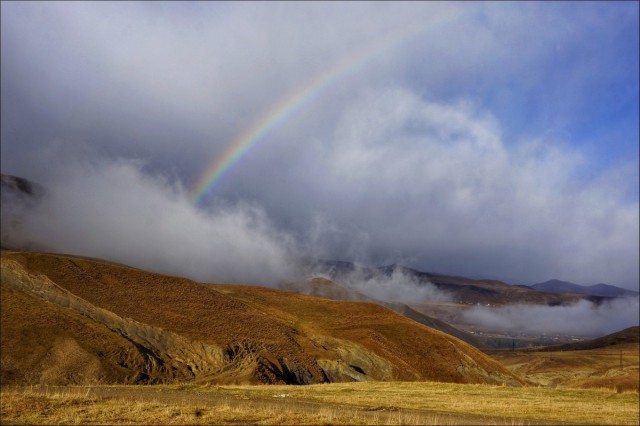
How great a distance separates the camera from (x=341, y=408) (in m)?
28.0

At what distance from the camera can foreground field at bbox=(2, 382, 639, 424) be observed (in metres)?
20.9

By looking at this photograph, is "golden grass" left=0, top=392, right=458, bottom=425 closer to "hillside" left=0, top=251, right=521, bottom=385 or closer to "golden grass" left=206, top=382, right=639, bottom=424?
"golden grass" left=206, top=382, right=639, bottom=424

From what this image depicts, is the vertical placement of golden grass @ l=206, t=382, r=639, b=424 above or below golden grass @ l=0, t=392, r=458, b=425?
below

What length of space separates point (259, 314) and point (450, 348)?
100 ft

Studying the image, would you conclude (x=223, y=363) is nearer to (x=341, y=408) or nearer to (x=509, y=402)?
(x=341, y=408)

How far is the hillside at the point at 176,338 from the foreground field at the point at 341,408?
1565 cm

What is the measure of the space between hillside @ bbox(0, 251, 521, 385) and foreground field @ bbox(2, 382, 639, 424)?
51.4 ft

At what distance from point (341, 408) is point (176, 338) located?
131 ft

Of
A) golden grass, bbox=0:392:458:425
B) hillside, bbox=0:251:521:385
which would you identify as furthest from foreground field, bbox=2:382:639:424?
hillside, bbox=0:251:521:385

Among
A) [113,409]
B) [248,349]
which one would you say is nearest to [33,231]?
[248,349]

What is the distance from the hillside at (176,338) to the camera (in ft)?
168

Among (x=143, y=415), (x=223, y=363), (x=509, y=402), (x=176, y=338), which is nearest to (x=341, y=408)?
(x=143, y=415)

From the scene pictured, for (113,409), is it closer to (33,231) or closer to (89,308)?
(89,308)

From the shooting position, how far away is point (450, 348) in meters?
81.8
